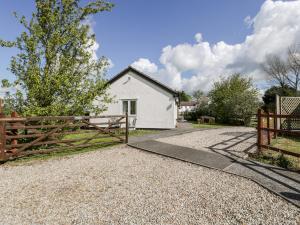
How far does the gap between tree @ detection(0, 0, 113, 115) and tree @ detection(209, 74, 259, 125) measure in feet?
61.7

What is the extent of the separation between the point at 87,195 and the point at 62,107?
5.61 m

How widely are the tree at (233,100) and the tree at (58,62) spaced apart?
18816mm

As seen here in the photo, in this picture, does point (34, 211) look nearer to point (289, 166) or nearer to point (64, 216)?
point (64, 216)

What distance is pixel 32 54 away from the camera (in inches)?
331

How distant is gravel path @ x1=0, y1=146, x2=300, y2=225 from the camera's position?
11.2ft

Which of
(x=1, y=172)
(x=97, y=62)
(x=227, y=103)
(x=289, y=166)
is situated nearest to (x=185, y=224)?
(x=289, y=166)

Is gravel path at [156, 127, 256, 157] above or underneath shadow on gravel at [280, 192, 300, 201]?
above

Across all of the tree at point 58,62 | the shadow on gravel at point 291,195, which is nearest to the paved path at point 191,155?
the shadow on gravel at point 291,195

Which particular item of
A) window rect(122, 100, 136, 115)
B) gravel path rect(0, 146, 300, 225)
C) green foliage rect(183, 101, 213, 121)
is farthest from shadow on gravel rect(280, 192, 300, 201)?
green foliage rect(183, 101, 213, 121)

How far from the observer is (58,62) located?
8.98 metres

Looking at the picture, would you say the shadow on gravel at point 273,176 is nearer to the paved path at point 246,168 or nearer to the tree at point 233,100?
the paved path at point 246,168

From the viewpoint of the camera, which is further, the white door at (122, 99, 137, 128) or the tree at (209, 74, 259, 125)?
the tree at (209, 74, 259, 125)

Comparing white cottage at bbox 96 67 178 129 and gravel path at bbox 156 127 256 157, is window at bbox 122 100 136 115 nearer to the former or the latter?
white cottage at bbox 96 67 178 129

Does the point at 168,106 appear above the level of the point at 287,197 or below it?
above
